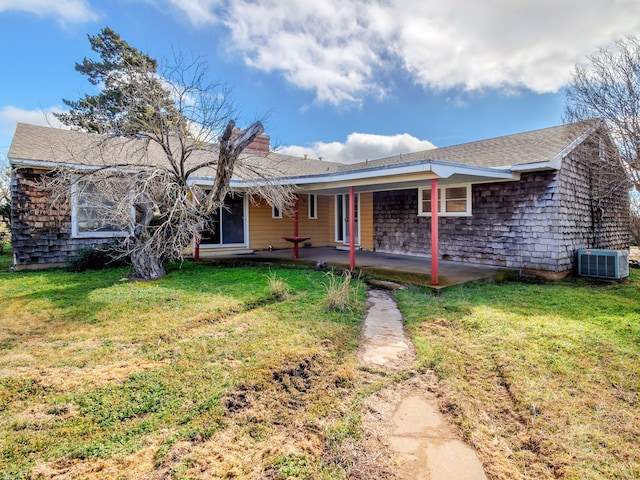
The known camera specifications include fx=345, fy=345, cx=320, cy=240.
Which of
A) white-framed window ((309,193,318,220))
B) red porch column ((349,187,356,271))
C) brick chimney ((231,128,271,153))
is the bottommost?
red porch column ((349,187,356,271))

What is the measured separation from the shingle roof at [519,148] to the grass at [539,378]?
353 cm

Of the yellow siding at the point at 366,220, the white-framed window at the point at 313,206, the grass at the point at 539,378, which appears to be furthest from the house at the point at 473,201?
the white-framed window at the point at 313,206

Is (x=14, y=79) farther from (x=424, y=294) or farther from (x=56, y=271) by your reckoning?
→ (x=424, y=294)

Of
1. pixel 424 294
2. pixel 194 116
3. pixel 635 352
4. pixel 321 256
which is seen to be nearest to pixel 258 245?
pixel 321 256

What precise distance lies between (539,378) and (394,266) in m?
5.50

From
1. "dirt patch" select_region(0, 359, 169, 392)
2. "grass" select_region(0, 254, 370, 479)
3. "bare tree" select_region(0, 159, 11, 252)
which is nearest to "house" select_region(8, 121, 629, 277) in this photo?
"grass" select_region(0, 254, 370, 479)

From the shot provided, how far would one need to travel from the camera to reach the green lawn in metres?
2.14

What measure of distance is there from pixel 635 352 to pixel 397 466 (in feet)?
11.0

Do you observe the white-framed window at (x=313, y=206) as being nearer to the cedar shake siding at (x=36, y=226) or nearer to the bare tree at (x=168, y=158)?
the bare tree at (x=168, y=158)

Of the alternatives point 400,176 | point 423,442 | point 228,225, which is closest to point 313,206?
point 228,225

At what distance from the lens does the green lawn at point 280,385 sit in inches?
84.4

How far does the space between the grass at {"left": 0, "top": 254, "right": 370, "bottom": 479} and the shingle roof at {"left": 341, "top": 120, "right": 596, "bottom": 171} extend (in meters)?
5.24

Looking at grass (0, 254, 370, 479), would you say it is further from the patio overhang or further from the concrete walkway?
the patio overhang

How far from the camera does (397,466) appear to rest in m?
2.10
